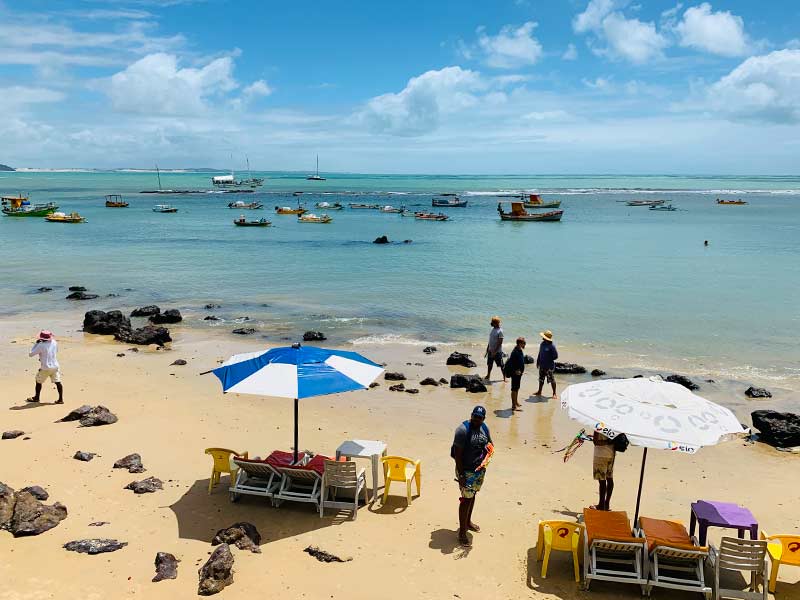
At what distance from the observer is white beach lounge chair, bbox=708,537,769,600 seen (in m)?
6.61

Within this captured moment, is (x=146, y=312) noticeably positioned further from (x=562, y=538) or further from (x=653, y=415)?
(x=653, y=415)

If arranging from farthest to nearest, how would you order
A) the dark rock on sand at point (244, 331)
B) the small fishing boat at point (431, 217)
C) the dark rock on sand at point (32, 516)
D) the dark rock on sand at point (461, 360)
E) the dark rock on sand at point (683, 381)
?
the small fishing boat at point (431, 217)
the dark rock on sand at point (244, 331)
the dark rock on sand at point (461, 360)
the dark rock on sand at point (683, 381)
the dark rock on sand at point (32, 516)

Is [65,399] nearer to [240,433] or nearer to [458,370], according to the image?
[240,433]

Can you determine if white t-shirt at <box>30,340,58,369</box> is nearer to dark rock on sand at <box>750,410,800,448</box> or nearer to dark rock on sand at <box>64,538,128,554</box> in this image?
dark rock on sand at <box>64,538,128,554</box>

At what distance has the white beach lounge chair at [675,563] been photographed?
263 inches

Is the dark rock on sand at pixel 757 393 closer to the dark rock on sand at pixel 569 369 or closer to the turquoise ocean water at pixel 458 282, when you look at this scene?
the turquoise ocean water at pixel 458 282

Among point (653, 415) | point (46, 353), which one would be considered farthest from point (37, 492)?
point (653, 415)

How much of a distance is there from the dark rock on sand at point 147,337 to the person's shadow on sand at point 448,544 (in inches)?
530

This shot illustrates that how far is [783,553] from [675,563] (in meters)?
1.17

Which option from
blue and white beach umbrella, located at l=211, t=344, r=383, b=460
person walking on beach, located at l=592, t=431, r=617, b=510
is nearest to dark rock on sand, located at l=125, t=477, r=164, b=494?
blue and white beach umbrella, located at l=211, t=344, r=383, b=460

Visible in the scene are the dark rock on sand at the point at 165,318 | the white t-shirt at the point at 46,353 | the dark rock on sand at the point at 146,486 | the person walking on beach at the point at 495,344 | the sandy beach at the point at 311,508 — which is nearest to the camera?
the sandy beach at the point at 311,508

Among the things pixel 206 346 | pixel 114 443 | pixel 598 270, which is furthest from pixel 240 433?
pixel 598 270

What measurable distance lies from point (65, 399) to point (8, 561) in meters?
6.56

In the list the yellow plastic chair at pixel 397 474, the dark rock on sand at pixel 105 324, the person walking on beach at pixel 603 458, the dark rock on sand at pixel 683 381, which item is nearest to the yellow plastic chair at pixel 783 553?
the person walking on beach at pixel 603 458
